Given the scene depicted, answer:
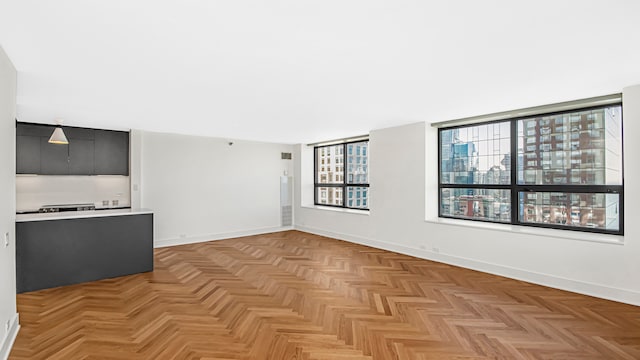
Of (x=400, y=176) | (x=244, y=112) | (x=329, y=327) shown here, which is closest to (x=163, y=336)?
(x=329, y=327)

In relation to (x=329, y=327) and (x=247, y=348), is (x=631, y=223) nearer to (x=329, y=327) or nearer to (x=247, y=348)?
(x=329, y=327)

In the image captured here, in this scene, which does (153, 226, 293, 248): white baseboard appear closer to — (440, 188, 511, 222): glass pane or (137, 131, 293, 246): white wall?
(137, 131, 293, 246): white wall

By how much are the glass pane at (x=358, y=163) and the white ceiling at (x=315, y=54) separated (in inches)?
102

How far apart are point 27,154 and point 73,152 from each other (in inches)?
22.8

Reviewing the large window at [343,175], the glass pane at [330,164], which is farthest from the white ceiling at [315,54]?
the glass pane at [330,164]

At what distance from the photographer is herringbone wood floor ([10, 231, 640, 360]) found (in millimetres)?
2381

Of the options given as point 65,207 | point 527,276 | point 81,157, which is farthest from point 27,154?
point 527,276

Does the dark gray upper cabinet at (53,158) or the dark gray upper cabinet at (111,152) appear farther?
the dark gray upper cabinet at (111,152)

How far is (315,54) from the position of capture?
2.34 metres

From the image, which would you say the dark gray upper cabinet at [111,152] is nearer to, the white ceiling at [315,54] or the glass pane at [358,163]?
the white ceiling at [315,54]

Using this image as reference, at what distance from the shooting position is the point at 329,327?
2754 mm

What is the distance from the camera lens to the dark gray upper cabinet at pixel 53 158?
4.96 metres

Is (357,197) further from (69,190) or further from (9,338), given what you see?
(9,338)

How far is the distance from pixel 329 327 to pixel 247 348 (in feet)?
2.47
